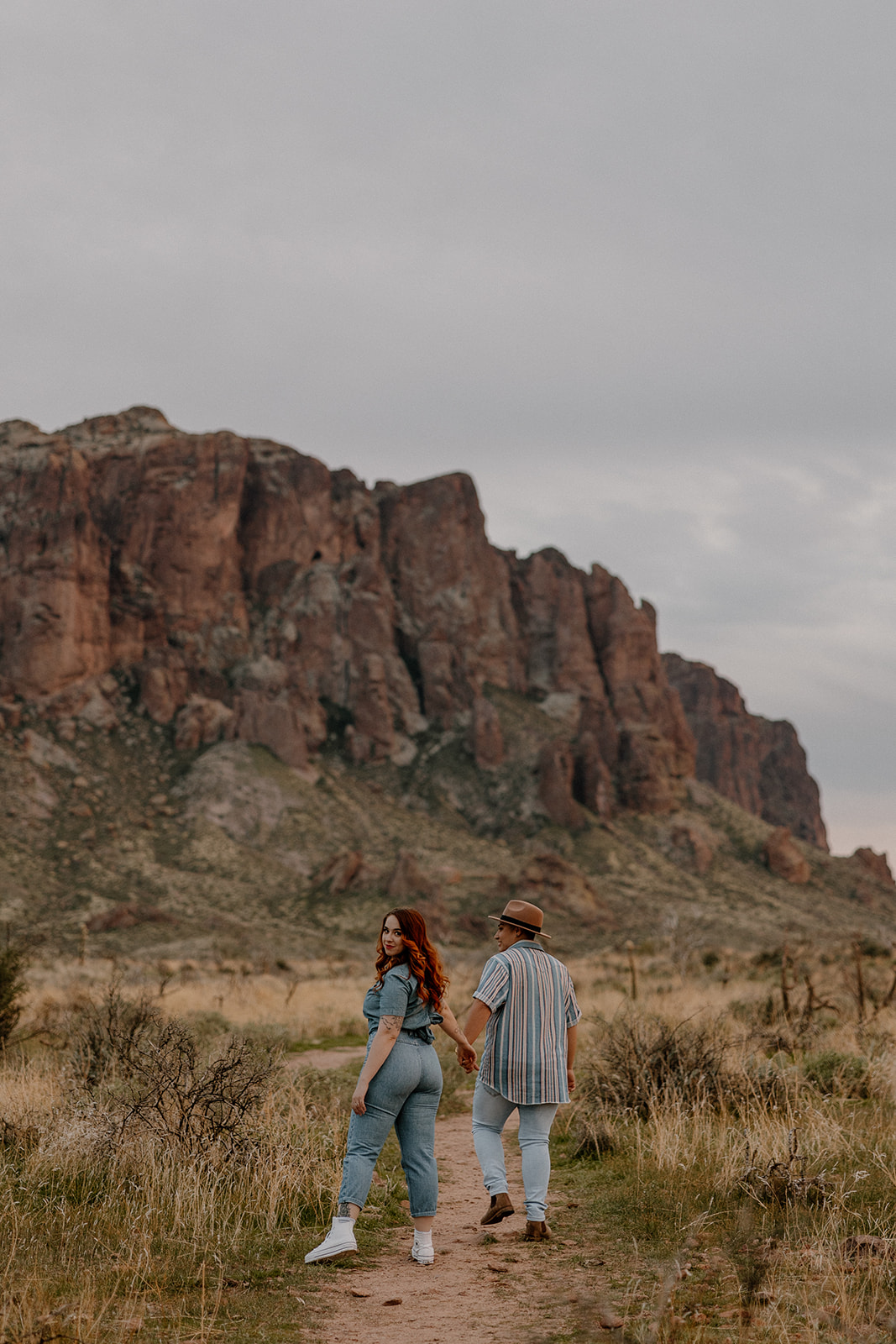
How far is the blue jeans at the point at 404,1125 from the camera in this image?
6129mm

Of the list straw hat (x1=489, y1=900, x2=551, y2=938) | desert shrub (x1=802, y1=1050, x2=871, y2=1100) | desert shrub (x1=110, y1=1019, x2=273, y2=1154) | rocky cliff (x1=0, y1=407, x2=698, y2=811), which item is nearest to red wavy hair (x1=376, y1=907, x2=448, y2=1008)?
straw hat (x1=489, y1=900, x2=551, y2=938)

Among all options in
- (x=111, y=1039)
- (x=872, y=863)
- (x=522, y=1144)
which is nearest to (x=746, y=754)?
(x=872, y=863)

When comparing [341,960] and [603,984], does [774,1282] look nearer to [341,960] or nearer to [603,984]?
[603,984]

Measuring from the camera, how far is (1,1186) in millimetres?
6723

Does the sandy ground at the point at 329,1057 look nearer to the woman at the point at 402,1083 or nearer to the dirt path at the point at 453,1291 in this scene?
the dirt path at the point at 453,1291

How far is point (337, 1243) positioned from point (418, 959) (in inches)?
62.0

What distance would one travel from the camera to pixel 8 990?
12.5 m

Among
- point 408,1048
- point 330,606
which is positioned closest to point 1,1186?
point 408,1048

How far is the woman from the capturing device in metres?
6.09

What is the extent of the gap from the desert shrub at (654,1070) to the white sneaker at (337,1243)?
12.2 feet

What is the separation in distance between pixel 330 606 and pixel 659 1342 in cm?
9258

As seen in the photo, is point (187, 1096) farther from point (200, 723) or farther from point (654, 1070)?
point (200, 723)

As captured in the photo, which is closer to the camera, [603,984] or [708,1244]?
[708,1244]

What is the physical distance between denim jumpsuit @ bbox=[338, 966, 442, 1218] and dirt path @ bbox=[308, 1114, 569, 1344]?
1.16 ft
